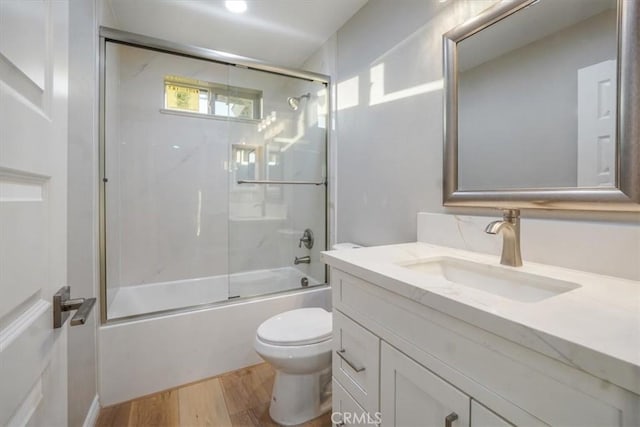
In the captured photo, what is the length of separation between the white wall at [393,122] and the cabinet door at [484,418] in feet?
2.00

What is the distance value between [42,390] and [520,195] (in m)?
1.38

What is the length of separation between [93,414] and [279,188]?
1859 mm

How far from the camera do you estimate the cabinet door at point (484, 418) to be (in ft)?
1.78

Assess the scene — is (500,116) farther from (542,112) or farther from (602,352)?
(602,352)

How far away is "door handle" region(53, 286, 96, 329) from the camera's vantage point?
1.88 feet

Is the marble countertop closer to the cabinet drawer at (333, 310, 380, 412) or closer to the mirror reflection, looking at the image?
the cabinet drawer at (333, 310, 380, 412)

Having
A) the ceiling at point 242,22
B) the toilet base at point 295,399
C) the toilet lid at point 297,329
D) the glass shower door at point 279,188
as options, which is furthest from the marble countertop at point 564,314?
the ceiling at point 242,22

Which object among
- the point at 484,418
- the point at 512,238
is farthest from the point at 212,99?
the point at 484,418

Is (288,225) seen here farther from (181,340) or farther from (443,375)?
(443,375)

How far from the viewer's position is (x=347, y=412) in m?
1.01

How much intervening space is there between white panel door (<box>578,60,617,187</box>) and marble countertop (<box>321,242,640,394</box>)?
296mm

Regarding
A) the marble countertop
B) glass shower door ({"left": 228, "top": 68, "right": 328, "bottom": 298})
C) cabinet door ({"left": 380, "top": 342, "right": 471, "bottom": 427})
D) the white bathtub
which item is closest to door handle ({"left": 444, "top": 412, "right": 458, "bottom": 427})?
cabinet door ({"left": 380, "top": 342, "right": 471, "bottom": 427})

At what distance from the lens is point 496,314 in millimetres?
534
